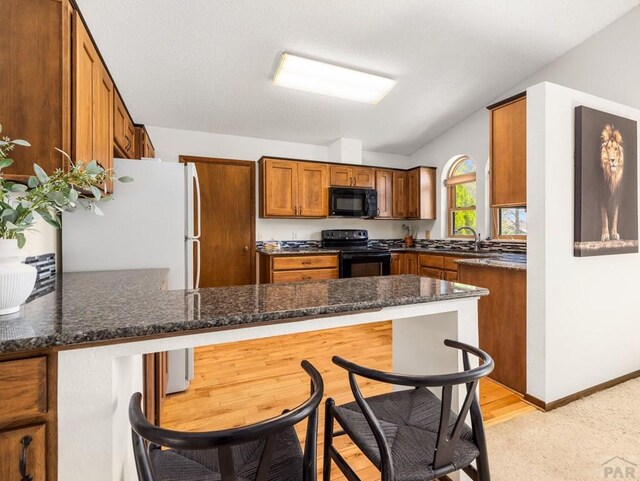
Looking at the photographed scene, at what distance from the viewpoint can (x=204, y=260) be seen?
4.09 m

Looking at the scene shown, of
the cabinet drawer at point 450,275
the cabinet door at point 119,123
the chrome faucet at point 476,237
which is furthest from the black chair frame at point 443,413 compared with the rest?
the chrome faucet at point 476,237

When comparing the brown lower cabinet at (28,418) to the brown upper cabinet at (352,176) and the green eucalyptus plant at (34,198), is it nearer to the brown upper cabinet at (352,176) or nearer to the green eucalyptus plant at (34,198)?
the green eucalyptus plant at (34,198)

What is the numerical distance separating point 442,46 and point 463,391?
3144mm

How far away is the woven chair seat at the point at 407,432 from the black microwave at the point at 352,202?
10.9 feet

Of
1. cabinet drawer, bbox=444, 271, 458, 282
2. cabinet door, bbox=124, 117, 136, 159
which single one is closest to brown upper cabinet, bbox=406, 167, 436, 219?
cabinet drawer, bbox=444, 271, 458, 282

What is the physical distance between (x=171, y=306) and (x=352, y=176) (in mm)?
3846

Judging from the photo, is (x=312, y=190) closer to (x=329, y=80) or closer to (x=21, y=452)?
(x=329, y=80)

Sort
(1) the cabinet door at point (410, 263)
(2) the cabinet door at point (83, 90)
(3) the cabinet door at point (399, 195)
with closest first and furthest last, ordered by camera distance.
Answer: (2) the cabinet door at point (83, 90), (1) the cabinet door at point (410, 263), (3) the cabinet door at point (399, 195)

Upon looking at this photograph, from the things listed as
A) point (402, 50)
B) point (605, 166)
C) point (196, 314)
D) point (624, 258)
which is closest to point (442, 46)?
point (402, 50)

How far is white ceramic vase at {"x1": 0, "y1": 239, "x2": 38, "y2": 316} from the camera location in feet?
2.90

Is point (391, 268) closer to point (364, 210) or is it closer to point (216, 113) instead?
point (364, 210)

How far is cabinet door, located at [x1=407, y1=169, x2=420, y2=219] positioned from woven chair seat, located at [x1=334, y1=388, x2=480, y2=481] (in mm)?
3951

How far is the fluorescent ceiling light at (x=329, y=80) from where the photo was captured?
2.98 meters

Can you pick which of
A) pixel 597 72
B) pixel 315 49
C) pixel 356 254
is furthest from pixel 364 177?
pixel 597 72
